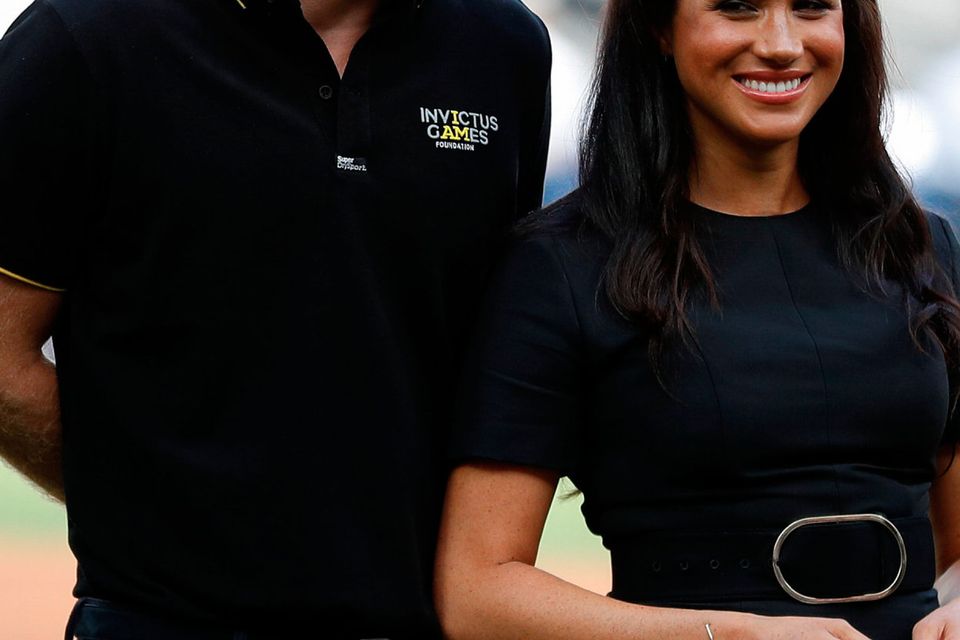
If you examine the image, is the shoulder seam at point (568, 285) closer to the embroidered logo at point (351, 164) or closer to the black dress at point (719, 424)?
the black dress at point (719, 424)

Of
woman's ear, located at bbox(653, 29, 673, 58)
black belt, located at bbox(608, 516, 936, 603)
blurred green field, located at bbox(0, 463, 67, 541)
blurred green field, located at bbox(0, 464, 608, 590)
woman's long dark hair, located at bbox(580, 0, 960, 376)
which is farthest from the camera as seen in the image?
blurred green field, located at bbox(0, 463, 67, 541)

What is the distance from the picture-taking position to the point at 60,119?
1.84 m

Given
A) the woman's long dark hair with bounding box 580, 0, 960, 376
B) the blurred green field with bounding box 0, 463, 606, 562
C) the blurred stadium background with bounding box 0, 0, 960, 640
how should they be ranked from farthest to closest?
the blurred green field with bounding box 0, 463, 606, 562, the blurred stadium background with bounding box 0, 0, 960, 640, the woman's long dark hair with bounding box 580, 0, 960, 376

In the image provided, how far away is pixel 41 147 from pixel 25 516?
5.70 metres

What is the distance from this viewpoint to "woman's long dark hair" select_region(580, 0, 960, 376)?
6.61 feet

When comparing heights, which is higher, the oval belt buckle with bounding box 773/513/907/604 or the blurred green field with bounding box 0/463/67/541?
the oval belt buckle with bounding box 773/513/907/604

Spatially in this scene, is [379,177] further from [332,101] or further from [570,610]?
[570,610]

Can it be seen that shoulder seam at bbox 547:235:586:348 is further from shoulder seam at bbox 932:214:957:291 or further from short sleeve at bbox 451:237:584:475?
shoulder seam at bbox 932:214:957:291

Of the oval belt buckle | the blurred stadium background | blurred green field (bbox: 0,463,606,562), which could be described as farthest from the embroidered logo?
blurred green field (bbox: 0,463,606,562)

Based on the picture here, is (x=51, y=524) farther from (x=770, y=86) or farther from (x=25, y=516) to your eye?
(x=770, y=86)

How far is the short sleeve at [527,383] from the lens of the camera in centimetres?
195

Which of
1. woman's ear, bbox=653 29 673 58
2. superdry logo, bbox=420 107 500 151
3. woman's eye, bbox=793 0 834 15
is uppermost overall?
woman's eye, bbox=793 0 834 15

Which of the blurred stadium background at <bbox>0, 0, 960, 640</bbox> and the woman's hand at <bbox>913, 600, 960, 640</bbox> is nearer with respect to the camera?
the woman's hand at <bbox>913, 600, 960, 640</bbox>

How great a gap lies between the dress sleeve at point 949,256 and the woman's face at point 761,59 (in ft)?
0.87
